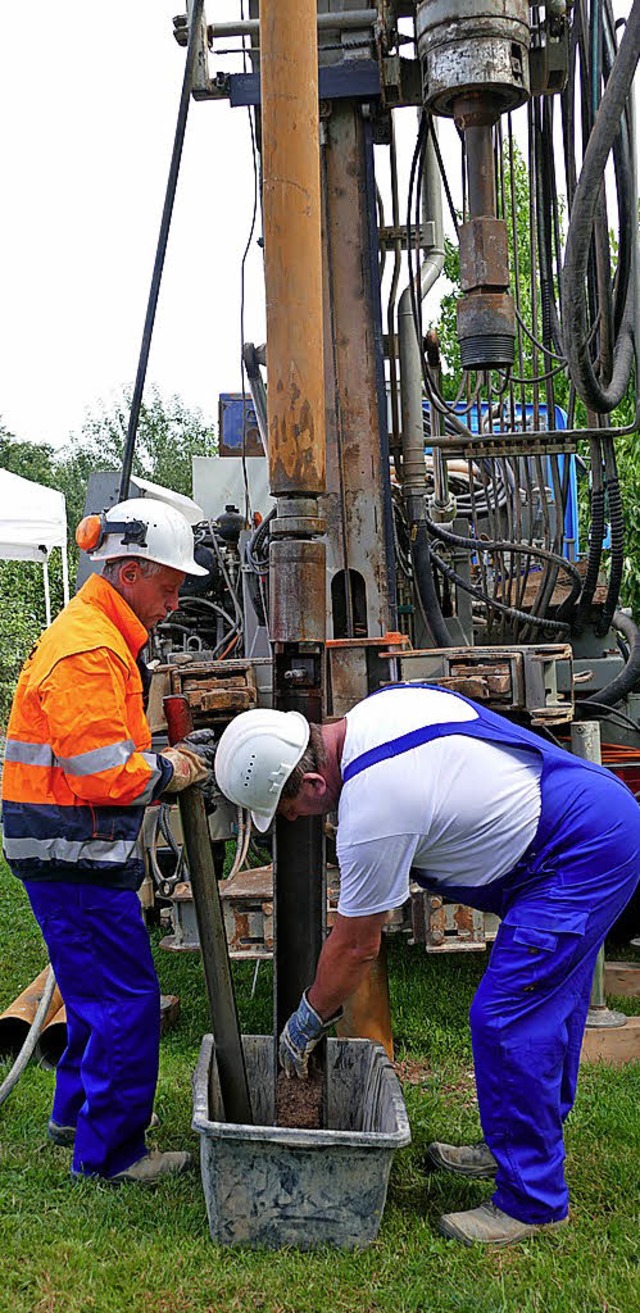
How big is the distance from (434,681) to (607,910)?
1.33 metres

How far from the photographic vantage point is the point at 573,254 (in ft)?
12.4

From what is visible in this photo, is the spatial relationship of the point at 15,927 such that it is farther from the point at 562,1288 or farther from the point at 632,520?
the point at 632,520

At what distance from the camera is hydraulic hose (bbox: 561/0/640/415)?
3273 mm

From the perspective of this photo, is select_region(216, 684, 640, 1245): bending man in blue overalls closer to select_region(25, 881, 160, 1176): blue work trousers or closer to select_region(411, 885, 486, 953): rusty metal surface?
select_region(25, 881, 160, 1176): blue work trousers

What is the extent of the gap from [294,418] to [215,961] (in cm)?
156

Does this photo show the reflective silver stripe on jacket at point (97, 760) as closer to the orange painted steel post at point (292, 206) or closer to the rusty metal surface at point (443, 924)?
the orange painted steel post at point (292, 206)

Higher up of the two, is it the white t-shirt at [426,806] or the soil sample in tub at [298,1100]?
the white t-shirt at [426,806]

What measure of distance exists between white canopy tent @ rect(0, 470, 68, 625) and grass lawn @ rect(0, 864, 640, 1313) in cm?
833

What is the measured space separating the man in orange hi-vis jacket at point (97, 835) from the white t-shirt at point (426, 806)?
2.28ft

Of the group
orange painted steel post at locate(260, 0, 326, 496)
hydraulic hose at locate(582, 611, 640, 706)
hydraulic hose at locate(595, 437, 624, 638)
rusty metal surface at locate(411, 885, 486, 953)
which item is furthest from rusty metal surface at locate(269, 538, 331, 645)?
hydraulic hose at locate(582, 611, 640, 706)

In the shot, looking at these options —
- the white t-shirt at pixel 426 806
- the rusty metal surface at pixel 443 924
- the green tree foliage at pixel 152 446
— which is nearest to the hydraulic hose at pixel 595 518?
the rusty metal surface at pixel 443 924

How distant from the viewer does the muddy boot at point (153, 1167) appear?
3704 mm

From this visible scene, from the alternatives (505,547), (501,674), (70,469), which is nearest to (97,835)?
(501,674)

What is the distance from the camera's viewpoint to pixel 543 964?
3250 millimetres
